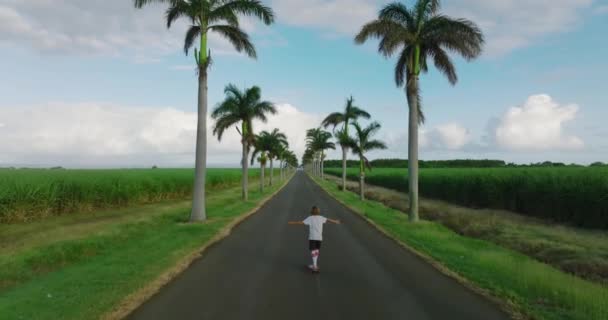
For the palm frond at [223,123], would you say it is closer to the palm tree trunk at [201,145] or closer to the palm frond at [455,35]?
the palm tree trunk at [201,145]

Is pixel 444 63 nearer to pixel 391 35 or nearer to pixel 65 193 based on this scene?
pixel 391 35

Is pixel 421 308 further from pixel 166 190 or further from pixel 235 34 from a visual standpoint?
pixel 166 190

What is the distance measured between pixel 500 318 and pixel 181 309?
4628 millimetres

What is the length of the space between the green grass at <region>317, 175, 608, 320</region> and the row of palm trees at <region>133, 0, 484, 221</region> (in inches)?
252

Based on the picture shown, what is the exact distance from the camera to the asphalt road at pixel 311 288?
19.3ft

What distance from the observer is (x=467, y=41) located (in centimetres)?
1720

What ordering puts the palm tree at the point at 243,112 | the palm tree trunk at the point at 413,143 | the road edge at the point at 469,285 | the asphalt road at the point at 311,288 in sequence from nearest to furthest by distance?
1. the asphalt road at the point at 311,288
2. the road edge at the point at 469,285
3. the palm tree trunk at the point at 413,143
4. the palm tree at the point at 243,112

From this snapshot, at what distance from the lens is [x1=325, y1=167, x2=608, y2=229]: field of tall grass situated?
1747 cm

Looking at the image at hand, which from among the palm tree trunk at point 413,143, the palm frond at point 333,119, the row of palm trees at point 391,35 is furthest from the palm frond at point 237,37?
the palm frond at point 333,119

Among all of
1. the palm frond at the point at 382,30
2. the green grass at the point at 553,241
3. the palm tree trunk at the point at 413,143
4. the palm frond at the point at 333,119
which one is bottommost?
the green grass at the point at 553,241

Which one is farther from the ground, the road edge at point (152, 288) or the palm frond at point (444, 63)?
the palm frond at point (444, 63)

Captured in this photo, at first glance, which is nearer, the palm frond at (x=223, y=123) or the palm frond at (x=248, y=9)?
the palm frond at (x=248, y=9)

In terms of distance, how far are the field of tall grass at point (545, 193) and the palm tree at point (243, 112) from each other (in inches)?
636

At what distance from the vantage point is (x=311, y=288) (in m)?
7.17
